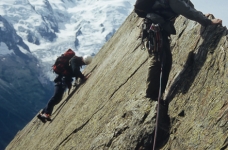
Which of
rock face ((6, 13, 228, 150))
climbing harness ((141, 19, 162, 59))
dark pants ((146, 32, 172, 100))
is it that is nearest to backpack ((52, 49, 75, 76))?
rock face ((6, 13, 228, 150))

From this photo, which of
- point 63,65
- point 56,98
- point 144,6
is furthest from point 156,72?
point 56,98

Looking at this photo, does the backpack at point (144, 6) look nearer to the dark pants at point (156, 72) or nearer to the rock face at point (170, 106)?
the dark pants at point (156, 72)

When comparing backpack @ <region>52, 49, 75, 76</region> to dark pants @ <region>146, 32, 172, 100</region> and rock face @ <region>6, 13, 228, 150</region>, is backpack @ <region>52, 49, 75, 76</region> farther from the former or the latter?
dark pants @ <region>146, 32, 172, 100</region>

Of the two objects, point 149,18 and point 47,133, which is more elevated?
point 149,18

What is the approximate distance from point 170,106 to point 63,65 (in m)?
8.68

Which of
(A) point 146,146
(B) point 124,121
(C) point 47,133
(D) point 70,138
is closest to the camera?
(A) point 146,146

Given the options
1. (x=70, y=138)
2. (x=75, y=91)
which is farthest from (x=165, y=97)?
(x=75, y=91)

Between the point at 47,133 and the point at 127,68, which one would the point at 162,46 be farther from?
the point at 47,133

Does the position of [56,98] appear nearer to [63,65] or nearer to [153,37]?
[63,65]

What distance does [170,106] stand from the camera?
384 inches

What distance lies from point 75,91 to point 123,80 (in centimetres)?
544

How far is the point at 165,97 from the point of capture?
10.2 m

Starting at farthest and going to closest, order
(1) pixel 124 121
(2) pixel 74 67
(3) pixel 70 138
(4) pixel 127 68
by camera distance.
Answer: (2) pixel 74 67
(4) pixel 127 68
(3) pixel 70 138
(1) pixel 124 121

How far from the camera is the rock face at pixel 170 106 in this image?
326 inches
